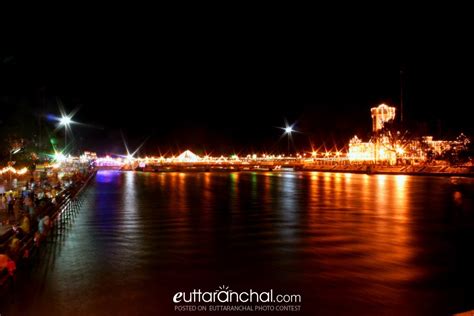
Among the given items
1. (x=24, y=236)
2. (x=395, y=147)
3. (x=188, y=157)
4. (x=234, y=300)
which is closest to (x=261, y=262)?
(x=234, y=300)

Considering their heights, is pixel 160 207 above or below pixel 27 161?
below

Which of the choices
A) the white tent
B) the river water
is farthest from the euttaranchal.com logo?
the white tent

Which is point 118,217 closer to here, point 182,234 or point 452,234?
point 182,234

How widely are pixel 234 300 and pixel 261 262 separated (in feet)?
8.52

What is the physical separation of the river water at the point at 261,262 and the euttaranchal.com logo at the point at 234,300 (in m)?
0.17

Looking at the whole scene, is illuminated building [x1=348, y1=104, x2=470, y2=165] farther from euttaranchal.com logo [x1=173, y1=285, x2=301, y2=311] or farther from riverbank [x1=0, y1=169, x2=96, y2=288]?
euttaranchal.com logo [x1=173, y1=285, x2=301, y2=311]

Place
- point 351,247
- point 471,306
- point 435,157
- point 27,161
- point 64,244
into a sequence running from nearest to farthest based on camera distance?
point 471,306 → point 351,247 → point 64,244 → point 27,161 → point 435,157

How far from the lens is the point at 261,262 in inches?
411

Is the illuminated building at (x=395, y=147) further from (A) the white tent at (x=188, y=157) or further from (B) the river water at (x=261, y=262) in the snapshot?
(A) the white tent at (x=188, y=157)

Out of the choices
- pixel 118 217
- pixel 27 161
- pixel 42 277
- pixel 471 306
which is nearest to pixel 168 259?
pixel 42 277

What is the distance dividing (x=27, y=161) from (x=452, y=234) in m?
24.4

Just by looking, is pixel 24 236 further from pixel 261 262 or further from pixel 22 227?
pixel 261 262

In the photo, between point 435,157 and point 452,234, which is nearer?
point 452,234

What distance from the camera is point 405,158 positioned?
6856cm
